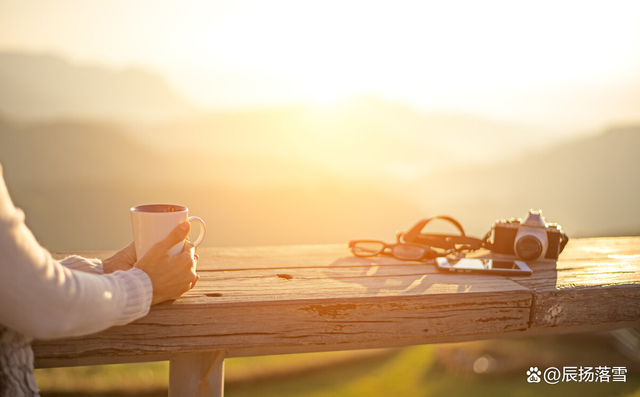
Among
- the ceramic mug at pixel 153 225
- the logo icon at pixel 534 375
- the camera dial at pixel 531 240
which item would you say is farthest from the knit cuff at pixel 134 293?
the logo icon at pixel 534 375

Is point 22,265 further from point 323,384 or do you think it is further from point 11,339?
point 323,384

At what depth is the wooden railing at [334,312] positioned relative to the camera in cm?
120

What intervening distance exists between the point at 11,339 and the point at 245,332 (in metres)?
0.53

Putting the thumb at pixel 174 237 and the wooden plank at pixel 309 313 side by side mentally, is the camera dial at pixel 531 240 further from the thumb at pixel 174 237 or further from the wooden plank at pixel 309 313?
the thumb at pixel 174 237

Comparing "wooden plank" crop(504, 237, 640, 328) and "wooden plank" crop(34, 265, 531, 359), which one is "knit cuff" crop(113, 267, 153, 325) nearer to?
"wooden plank" crop(34, 265, 531, 359)

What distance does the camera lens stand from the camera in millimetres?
1787

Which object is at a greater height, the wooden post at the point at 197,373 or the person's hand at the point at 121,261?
the person's hand at the point at 121,261

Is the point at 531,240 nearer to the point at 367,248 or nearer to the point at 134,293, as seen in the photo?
the point at 367,248

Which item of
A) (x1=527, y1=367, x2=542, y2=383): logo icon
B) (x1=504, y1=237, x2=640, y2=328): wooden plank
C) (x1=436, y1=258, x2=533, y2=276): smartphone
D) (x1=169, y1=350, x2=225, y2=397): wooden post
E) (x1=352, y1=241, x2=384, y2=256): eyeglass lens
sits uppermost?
(x1=352, y1=241, x2=384, y2=256): eyeglass lens

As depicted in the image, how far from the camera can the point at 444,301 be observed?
1.37 m

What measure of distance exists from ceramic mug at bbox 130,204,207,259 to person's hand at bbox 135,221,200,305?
0.02m

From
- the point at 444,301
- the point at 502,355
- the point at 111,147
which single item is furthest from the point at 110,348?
the point at 502,355

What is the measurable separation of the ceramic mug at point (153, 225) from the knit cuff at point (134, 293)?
128 millimetres

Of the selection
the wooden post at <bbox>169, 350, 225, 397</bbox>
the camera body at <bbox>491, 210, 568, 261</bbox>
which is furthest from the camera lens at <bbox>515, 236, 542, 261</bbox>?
the wooden post at <bbox>169, 350, 225, 397</bbox>
